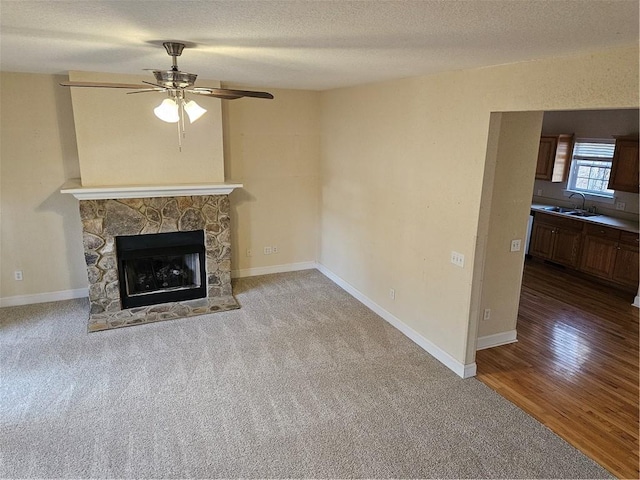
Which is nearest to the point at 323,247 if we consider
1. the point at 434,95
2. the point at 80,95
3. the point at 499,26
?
the point at 434,95

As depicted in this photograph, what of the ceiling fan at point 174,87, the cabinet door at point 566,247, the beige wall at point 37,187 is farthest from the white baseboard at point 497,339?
the beige wall at point 37,187

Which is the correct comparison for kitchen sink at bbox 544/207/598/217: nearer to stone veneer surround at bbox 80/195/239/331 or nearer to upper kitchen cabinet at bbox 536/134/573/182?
upper kitchen cabinet at bbox 536/134/573/182

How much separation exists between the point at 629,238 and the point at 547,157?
1.93 metres

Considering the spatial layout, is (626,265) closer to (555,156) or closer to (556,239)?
(556,239)

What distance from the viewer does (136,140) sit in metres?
4.60

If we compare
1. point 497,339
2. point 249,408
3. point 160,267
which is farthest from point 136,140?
point 497,339

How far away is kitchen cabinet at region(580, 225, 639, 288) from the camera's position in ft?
18.0

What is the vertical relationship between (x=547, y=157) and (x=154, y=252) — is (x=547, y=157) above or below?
above

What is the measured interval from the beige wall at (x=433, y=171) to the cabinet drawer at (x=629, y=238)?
254 cm

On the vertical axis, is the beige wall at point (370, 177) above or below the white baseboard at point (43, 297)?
above

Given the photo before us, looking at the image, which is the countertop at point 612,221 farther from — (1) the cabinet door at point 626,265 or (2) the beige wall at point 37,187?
(2) the beige wall at point 37,187

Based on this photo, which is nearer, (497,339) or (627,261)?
(497,339)

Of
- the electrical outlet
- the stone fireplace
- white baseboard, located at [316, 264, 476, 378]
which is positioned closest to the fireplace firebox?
the stone fireplace

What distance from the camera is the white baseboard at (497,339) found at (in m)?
4.17
